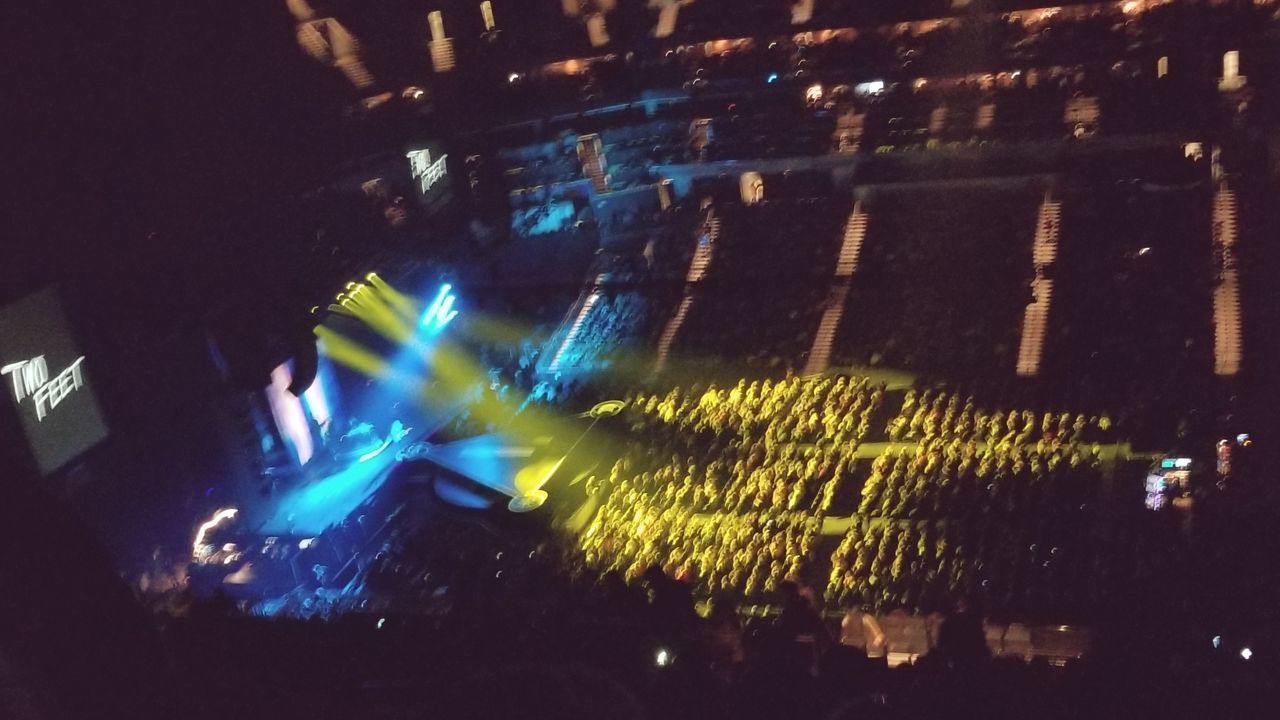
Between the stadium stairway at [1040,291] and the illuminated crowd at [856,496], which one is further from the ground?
the stadium stairway at [1040,291]

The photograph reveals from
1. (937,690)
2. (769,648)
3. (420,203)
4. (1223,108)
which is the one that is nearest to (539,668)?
(769,648)

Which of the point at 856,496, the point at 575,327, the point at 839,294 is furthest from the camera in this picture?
the point at 575,327

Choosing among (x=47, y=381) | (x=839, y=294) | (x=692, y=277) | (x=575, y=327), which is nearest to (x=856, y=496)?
(x=839, y=294)

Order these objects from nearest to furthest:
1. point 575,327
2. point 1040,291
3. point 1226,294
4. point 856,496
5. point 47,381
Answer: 1. point 856,496
2. point 47,381
3. point 1226,294
4. point 1040,291
5. point 575,327

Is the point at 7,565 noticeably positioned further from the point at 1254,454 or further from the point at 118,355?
the point at 1254,454

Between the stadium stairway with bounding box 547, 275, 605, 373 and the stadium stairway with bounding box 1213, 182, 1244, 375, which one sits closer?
the stadium stairway with bounding box 1213, 182, 1244, 375

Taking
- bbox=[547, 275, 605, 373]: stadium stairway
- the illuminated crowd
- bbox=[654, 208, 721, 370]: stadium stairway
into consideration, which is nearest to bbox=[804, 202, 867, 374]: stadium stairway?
the illuminated crowd

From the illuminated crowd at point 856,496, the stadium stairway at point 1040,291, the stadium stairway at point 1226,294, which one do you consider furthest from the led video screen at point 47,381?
the stadium stairway at point 1226,294

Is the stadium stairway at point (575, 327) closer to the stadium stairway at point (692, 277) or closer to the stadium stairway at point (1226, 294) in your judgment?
the stadium stairway at point (692, 277)

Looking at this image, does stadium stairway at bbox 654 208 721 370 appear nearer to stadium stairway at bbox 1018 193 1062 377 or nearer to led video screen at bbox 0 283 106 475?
stadium stairway at bbox 1018 193 1062 377

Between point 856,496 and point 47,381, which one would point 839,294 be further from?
point 47,381
